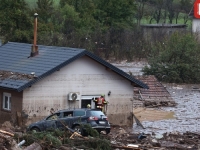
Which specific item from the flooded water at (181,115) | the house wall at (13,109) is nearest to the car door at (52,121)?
the house wall at (13,109)

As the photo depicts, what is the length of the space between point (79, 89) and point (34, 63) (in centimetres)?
246

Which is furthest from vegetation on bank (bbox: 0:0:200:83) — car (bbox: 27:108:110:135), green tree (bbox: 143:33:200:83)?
car (bbox: 27:108:110:135)

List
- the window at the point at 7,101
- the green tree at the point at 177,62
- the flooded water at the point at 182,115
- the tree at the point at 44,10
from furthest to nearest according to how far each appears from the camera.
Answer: the tree at the point at 44,10 < the green tree at the point at 177,62 < the flooded water at the point at 182,115 < the window at the point at 7,101

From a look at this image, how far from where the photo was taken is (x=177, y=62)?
56.0 metres

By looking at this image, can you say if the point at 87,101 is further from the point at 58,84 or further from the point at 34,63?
the point at 34,63

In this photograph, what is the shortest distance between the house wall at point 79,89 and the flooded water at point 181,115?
4.51 ft

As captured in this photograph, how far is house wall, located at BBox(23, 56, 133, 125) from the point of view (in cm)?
3250

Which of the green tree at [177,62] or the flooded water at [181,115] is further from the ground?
the green tree at [177,62]

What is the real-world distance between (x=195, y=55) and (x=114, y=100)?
23.5 meters

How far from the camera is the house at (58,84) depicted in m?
32.4

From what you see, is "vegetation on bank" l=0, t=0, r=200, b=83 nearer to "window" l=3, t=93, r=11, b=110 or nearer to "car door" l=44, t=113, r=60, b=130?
"window" l=3, t=93, r=11, b=110

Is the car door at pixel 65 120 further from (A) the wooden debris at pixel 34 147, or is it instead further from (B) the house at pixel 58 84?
(A) the wooden debris at pixel 34 147

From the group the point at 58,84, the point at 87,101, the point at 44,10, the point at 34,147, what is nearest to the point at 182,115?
the point at 87,101

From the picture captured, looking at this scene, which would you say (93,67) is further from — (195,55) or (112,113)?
(195,55)
